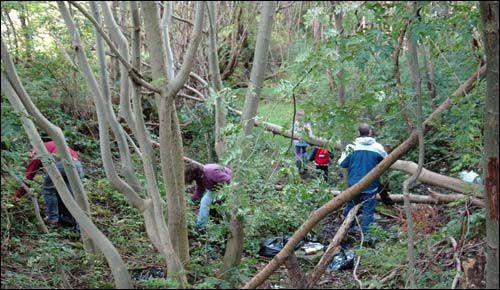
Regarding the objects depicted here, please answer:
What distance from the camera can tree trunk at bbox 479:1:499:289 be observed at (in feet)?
12.7

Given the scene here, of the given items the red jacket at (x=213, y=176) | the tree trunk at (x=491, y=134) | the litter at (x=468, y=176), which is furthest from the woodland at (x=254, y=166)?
the litter at (x=468, y=176)

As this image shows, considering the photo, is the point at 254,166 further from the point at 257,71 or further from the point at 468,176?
the point at 468,176

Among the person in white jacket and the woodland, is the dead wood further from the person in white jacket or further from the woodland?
the person in white jacket

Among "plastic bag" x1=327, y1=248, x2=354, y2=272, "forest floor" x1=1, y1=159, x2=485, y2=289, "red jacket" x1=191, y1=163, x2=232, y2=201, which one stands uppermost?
"red jacket" x1=191, y1=163, x2=232, y2=201

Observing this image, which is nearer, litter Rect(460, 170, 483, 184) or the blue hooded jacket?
the blue hooded jacket

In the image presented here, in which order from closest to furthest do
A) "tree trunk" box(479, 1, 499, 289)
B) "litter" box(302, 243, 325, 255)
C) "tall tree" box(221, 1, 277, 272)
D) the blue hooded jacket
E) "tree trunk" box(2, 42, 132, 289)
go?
"tree trunk" box(479, 1, 499, 289) < "tree trunk" box(2, 42, 132, 289) < "tall tree" box(221, 1, 277, 272) < "litter" box(302, 243, 325, 255) < the blue hooded jacket

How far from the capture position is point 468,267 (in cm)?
482

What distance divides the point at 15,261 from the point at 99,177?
153 inches

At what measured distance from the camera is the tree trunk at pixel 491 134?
3859mm

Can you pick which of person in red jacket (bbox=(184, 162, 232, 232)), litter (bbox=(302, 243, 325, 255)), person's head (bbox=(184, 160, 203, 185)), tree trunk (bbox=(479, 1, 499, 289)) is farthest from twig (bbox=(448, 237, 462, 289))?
person's head (bbox=(184, 160, 203, 185))

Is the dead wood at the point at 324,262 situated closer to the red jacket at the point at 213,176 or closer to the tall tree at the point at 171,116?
the tall tree at the point at 171,116

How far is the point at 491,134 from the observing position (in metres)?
4.00

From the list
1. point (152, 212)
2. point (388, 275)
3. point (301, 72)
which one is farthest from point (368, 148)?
point (152, 212)

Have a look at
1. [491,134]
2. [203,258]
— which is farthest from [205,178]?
[491,134]
